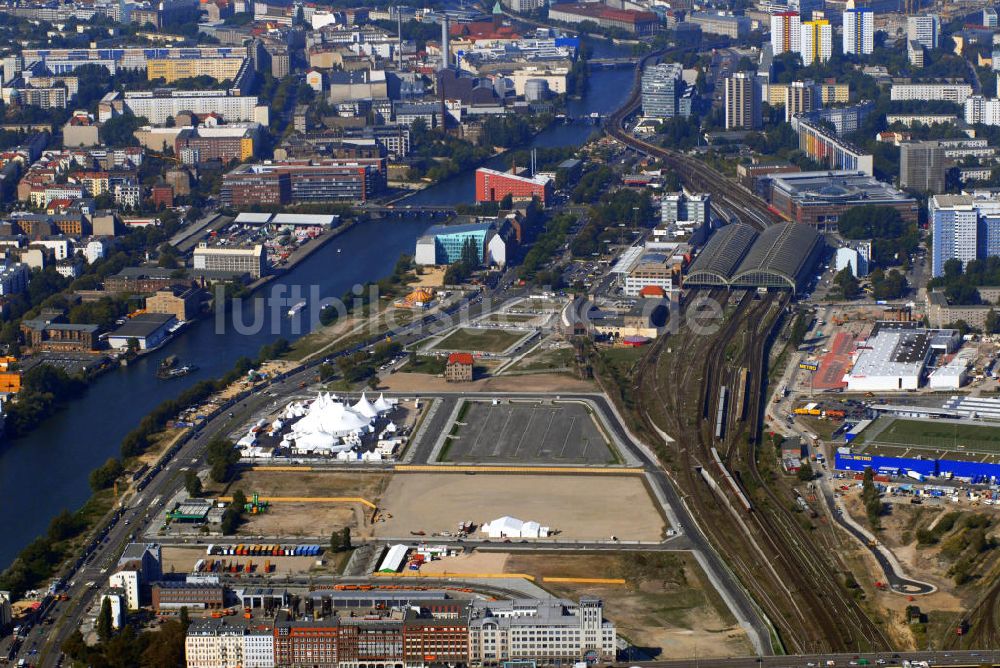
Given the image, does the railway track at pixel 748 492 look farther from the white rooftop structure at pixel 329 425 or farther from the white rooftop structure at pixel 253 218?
the white rooftop structure at pixel 253 218

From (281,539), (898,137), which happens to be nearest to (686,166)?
(898,137)

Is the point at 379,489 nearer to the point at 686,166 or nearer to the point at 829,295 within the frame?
the point at 829,295

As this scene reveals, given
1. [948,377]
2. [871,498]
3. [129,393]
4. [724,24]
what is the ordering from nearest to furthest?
[871,498] < [948,377] < [129,393] < [724,24]

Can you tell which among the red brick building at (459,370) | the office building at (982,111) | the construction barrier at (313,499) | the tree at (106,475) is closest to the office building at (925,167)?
the office building at (982,111)

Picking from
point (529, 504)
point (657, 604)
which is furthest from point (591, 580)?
point (529, 504)

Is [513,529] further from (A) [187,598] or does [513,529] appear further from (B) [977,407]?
(B) [977,407]

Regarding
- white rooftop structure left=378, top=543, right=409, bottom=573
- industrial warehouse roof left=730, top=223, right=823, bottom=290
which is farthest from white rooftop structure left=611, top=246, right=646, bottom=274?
white rooftop structure left=378, top=543, right=409, bottom=573

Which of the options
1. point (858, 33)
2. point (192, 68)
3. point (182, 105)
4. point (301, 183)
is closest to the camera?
point (301, 183)

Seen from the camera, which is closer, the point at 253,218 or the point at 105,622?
the point at 105,622
